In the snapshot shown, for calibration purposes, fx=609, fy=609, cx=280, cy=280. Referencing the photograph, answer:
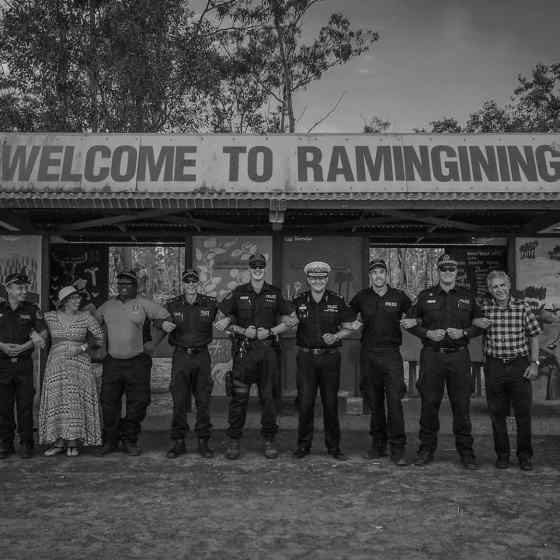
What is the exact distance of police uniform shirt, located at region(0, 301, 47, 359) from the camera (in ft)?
19.7

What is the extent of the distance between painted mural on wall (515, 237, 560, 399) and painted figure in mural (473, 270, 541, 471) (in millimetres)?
2560

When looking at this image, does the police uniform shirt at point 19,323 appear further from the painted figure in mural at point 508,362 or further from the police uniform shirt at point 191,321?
the painted figure in mural at point 508,362

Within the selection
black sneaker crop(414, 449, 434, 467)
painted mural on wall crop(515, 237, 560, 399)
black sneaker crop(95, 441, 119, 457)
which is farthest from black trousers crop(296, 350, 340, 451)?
painted mural on wall crop(515, 237, 560, 399)

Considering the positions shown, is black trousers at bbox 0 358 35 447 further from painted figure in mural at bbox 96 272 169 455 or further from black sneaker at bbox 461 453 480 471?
black sneaker at bbox 461 453 480 471

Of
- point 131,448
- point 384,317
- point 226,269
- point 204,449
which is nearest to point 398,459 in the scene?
point 384,317

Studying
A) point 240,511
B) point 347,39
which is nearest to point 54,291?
point 240,511

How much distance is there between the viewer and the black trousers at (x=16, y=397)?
6.02 meters

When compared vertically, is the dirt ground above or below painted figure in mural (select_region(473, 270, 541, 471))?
below

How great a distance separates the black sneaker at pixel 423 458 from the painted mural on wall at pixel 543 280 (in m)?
3.05

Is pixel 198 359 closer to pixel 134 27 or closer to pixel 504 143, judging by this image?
pixel 504 143

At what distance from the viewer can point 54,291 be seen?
904 cm

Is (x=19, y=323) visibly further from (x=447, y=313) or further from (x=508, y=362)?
(x=508, y=362)

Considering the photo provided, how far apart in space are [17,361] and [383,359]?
3.61 m

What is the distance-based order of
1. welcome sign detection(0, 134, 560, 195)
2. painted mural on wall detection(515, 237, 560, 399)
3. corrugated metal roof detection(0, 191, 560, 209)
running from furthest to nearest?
painted mural on wall detection(515, 237, 560, 399)
welcome sign detection(0, 134, 560, 195)
corrugated metal roof detection(0, 191, 560, 209)
